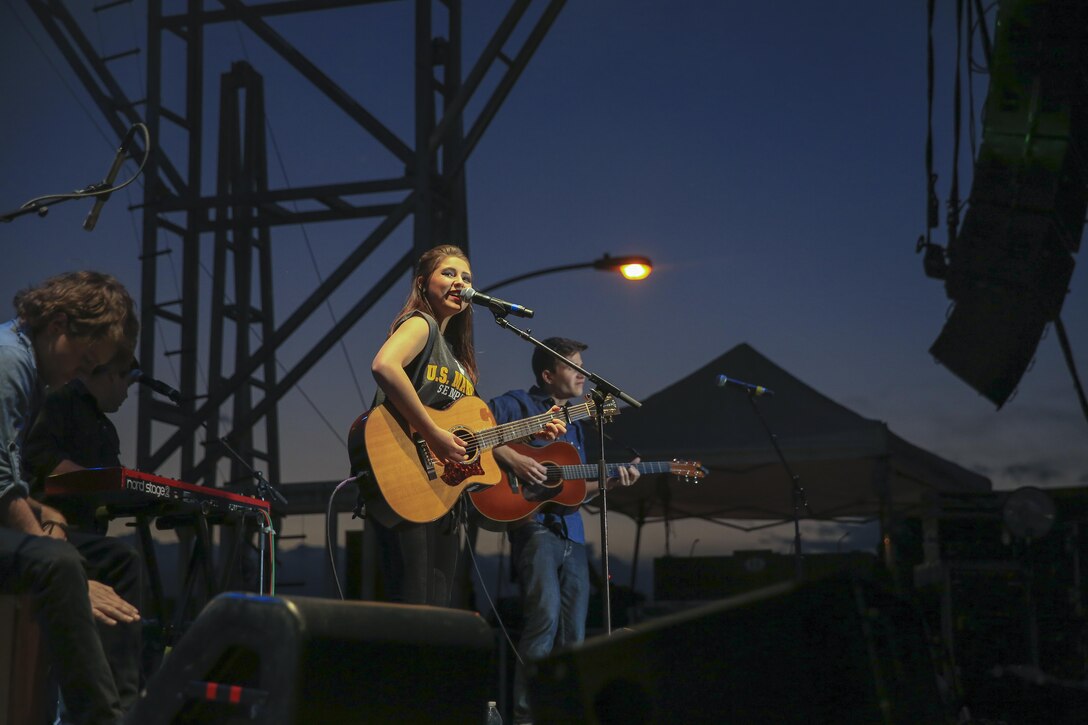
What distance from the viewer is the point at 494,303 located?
15.3 feet

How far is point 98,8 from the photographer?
12.8 metres

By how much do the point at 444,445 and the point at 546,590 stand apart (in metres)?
1.53

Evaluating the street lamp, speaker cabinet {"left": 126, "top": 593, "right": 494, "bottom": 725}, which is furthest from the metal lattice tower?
speaker cabinet {"left": 126, "top": 593, "right": 494, "bottom": 725}

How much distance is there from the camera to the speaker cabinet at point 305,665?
6.34ft

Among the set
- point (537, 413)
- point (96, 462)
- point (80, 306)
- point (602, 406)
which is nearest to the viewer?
point (80, 306)

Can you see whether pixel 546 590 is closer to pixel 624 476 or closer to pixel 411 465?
pixel 624 476

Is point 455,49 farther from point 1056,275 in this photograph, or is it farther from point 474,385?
point 474,385

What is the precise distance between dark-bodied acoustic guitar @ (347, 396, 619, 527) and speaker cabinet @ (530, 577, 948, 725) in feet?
7.28

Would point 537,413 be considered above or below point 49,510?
above

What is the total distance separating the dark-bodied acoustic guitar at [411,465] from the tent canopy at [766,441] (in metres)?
5.24

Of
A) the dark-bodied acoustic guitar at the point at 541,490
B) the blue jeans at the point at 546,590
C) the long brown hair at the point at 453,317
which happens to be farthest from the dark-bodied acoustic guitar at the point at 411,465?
the blue jeans at the point at 546,590

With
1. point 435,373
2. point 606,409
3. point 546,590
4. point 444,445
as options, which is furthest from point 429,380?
point 546,590

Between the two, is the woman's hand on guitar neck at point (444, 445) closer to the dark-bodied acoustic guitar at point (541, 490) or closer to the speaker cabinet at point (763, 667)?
the dark-bodied acoustic guitar at point (541, 490)

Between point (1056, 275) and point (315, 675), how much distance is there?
7224 millimetres
